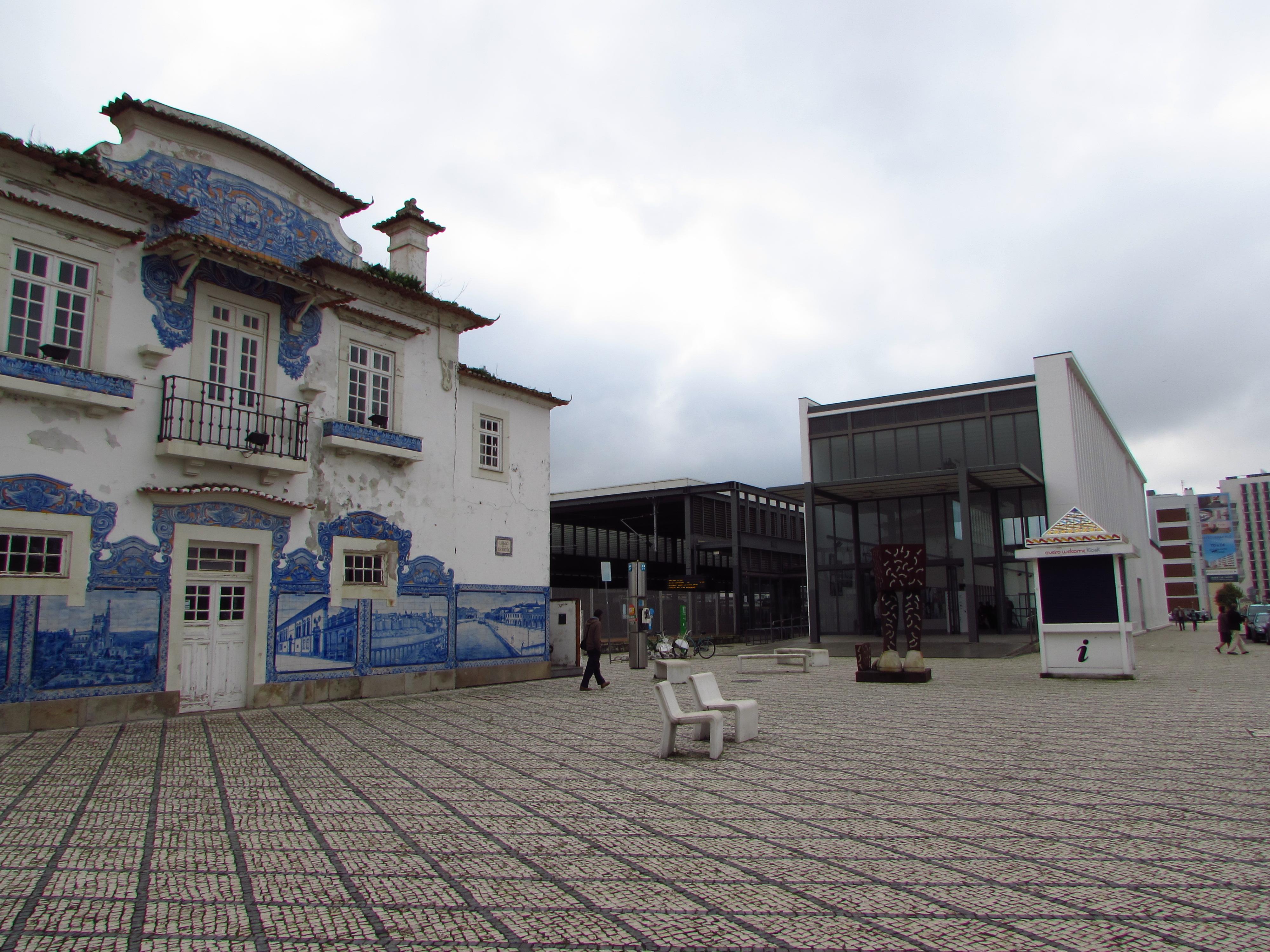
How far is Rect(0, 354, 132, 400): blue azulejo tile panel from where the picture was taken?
10633mm

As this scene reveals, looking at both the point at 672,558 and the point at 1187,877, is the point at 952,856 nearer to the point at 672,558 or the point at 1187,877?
the point at 1187,877

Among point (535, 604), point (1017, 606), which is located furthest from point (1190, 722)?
point (1017, 606)

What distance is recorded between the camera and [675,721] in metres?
8.59

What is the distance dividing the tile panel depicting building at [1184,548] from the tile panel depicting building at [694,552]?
85.6 meters

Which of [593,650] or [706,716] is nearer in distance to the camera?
[706,716]

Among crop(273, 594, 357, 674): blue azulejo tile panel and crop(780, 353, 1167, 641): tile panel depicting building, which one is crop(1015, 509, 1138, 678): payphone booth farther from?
crop(273, 594, 357, 674): blue azulejo tile panel

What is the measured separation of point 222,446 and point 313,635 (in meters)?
3.55

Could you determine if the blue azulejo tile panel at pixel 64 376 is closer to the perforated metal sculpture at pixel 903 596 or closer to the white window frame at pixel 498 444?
the white window frame at pixel 498 444

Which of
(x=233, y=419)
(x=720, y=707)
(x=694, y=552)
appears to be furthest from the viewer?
(x=694, y=552)

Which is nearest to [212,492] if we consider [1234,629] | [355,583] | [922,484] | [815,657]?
[355,583]

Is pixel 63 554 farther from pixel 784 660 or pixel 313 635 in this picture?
pixel 784 660

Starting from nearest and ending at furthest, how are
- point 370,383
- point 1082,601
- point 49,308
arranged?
point 49,308 → point 370,383 → point 1082,601

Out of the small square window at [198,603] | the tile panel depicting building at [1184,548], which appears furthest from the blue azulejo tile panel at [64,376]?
the tile panel depicting building at [1184,548]

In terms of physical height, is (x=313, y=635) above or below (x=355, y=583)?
below
